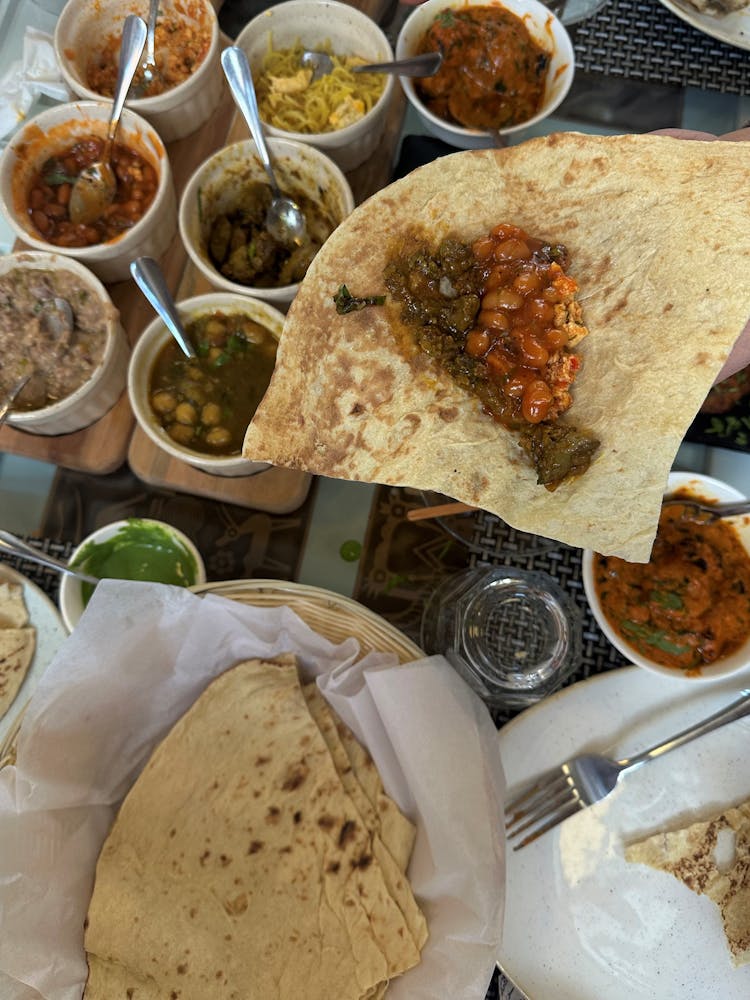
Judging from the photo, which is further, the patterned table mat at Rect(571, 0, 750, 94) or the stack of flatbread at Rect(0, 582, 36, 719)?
the patterned table mat at Rect(571, 0, 750, 94)

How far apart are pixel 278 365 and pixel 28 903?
1.32m

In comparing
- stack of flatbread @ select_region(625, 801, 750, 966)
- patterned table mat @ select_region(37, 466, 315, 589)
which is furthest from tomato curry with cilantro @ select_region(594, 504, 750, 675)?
patterned table mat @ select_region(37, 466, 315, 589)

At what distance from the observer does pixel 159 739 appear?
190cm

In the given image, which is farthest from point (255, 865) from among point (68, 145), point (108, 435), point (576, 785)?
point (68, 145)

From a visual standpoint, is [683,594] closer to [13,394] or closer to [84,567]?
[84,567]

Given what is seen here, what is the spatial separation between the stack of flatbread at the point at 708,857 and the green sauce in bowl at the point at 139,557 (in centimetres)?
138

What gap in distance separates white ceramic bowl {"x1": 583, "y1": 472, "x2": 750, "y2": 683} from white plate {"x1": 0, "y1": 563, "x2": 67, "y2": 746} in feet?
4.68

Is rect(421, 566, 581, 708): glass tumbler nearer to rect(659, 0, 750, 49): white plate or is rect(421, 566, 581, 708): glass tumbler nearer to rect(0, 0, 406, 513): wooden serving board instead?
rect(0, 0, 406, 513): wooden serving board

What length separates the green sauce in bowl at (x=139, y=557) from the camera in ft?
6.69

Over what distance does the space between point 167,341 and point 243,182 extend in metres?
0.53

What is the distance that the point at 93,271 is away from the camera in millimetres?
2135

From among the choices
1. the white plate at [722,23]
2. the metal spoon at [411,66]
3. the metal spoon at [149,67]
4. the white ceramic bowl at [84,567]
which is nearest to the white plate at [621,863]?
the white ceramic bowl at [84,567]

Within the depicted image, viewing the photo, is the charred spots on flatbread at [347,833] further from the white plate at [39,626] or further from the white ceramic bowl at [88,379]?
the white ceramic bowl at [88,379]

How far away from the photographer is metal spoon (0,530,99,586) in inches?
78.5
